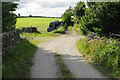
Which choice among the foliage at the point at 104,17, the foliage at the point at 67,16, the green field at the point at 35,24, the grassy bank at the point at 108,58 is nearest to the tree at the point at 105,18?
the foliage at the point at 104,17

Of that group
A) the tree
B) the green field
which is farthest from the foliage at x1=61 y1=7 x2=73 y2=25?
the tree

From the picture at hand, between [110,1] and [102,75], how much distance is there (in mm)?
13177

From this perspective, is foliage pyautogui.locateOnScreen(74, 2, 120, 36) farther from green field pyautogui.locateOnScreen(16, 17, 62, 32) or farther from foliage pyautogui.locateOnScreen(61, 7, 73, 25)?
foliage pyautogui.locateOnScreen(61, 7, 73, 25)

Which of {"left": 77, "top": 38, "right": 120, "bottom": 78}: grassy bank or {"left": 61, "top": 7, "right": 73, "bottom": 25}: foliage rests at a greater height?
{"left": 61, "top": 7, "right": 73, "bottom": 25}: foliage

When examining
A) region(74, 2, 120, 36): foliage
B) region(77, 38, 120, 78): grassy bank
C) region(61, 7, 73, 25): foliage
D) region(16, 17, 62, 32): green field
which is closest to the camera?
region(77, 38, 120, 78): grassy bank

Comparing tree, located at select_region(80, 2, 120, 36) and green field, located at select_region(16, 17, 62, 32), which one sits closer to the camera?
tree, located at select_region(80, 2, 120, 36)

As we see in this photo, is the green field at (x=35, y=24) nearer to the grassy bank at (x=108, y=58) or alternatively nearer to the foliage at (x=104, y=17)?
the foliage at (x=104, y=17)

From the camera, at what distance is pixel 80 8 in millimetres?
46875

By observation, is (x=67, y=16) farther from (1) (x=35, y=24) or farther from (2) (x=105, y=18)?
(2) (x=105, y=18)

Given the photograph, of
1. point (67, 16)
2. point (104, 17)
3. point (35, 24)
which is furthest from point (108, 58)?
point (35, 24)

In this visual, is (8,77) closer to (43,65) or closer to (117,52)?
(43,65)

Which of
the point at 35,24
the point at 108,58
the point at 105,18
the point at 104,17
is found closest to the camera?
the point at 108,58

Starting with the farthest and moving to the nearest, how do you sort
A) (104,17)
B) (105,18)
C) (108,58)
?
(104,17) < (105,18) < (108,58)

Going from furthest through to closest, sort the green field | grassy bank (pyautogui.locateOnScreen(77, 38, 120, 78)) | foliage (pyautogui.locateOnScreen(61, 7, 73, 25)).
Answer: foliage (pyautogui.locateOnScreen(61, 7, 73, 25)), the green field, grassy bank (pyautogui.locateOnScreen(77, 38, 120, 78))
